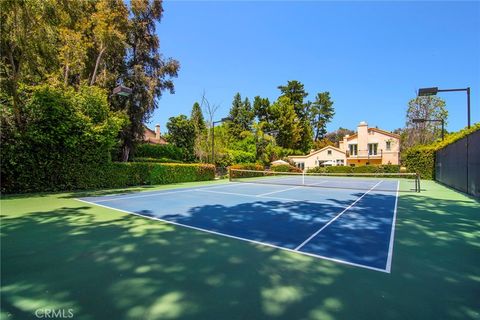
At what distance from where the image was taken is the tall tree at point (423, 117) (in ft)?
110

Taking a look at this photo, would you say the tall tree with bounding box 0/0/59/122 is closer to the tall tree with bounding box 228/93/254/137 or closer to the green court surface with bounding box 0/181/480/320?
the green court surface with bounding box 0/181/480/320

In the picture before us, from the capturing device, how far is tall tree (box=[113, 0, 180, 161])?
63.2ft

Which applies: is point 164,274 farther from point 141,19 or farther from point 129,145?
point 141,19

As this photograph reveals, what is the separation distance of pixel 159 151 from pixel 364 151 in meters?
31.8

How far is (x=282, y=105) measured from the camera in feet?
168

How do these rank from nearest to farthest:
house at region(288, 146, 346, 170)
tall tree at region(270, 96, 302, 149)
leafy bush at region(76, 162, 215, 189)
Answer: leafy bush at region(76, 162, 215, 189)
house at region(288, 146, 346, 170)
tall tree at region(270, 96, 302, 149)

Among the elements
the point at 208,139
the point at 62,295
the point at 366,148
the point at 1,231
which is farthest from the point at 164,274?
the point at 366,148

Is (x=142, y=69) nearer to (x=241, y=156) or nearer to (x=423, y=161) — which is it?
(x=241, y=156)

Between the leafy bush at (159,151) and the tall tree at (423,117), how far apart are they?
29.6 metres

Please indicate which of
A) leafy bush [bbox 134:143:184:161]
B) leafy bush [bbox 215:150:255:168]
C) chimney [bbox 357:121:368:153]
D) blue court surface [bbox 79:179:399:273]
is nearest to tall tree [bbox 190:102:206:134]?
leafy bush [bbox 134:143:184:161]

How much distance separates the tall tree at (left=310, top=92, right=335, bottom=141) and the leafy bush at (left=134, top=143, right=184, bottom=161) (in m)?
39.9

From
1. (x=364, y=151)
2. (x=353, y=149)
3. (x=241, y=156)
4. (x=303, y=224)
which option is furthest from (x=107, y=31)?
(x=353, y=149)

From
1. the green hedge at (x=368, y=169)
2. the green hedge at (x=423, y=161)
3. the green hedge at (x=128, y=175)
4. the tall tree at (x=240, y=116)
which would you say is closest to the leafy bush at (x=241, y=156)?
the green hedge at (x=368, y=169)

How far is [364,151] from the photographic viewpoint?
138 feet
